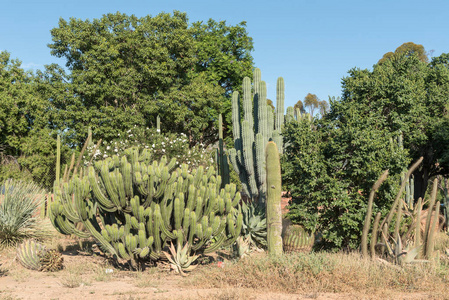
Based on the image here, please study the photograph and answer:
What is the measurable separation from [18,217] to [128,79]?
39.7 ft

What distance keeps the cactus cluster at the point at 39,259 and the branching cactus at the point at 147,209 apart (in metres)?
0.58

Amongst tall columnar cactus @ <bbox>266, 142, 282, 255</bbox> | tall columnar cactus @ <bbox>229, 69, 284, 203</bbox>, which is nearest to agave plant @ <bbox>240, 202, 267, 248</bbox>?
tall columnar cactus @ <bbox>266, 142, 282, 255</bbox>

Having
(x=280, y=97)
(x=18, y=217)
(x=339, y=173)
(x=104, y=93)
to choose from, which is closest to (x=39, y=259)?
(x=18, y=217)

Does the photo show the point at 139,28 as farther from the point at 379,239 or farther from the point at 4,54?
the point at 379,239

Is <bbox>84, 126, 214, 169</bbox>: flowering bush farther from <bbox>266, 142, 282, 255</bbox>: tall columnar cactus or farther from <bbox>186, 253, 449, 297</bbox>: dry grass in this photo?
<bbox>186, 253, 449, 297</bbox>: dry grass

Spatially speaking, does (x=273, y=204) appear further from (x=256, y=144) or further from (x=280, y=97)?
(x=280, y=97)

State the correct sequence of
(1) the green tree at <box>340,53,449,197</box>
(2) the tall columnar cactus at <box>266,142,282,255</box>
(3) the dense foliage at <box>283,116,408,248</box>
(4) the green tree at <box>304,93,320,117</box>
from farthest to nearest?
(4) the green tree at <box>304,93,320,117</box> → (1) the green tree at <box>340,53,449,197</box> → (3) the dense foliage at <box>283,116,408,248</box> → (2) the tall columnar cactus at <box>266,142,282,255</box>

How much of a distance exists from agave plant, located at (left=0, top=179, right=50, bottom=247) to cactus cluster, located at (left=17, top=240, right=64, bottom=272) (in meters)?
1.66

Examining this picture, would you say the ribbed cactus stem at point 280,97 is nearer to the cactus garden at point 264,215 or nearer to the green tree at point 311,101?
the cactus garden at point 264,215

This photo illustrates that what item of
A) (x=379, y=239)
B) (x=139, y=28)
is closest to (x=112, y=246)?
(x=379, y=239)

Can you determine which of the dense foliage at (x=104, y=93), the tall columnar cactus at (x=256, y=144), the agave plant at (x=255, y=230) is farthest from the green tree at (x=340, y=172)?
the dense foliage at (x=104, y=93)

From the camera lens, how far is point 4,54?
80.0 ft

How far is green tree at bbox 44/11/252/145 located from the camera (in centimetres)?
2031

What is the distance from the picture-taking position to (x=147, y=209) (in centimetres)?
784
